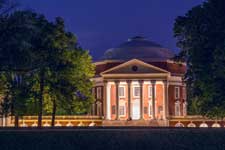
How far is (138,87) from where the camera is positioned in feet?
388

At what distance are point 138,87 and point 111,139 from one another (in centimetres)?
7799

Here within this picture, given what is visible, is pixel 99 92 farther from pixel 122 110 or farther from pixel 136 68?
pixel 136 68

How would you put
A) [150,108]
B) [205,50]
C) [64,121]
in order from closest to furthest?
[205,50], [64,121], [150,108]

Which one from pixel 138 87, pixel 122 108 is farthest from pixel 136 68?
pixel 122 108

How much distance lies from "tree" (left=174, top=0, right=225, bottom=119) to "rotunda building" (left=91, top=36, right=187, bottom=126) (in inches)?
2587

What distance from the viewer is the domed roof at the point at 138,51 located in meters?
119

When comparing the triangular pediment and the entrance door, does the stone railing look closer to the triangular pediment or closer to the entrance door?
the entrance door

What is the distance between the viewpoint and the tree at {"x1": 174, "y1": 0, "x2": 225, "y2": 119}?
43875 mm

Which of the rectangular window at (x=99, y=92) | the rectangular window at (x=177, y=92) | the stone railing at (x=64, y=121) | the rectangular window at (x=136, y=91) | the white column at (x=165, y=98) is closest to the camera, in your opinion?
the stone railing at (x=64, y=121)

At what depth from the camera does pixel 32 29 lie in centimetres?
3959

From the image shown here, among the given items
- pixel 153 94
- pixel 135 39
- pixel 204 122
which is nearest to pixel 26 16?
pixel 204 122

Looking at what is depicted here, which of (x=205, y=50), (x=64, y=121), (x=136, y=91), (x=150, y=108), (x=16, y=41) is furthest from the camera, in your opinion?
(x=136, y=91)

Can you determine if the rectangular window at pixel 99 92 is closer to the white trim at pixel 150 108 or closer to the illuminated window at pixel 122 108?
the illuminated window at pixel 122 108

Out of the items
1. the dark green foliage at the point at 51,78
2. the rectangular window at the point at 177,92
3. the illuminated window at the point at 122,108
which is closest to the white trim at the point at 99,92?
the illuminated window at the point at 122,108
